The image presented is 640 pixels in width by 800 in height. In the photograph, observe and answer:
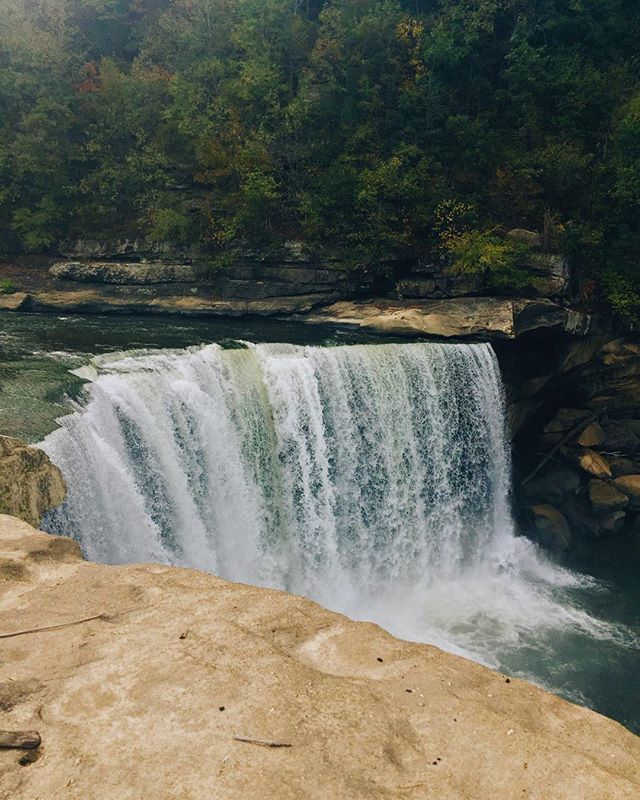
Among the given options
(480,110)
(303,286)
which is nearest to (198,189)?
(303,286)

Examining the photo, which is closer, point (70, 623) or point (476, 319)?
point (70, 623)

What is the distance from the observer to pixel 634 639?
14.5 metres

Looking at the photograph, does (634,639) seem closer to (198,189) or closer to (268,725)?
(268,725)

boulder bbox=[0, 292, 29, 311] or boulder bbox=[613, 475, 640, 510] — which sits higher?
boulder bbox=[0, 292, 29, 311]

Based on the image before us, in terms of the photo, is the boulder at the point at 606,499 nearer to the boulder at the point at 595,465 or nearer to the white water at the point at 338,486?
the boulder at the point at 595,465

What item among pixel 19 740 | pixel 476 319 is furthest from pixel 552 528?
pixel 19 740

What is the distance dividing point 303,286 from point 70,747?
19.7 metres

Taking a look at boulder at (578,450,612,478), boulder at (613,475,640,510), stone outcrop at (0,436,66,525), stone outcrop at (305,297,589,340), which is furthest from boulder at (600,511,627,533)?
stone outcrop at (0,436,66,525)

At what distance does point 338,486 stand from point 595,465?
989 centimetres

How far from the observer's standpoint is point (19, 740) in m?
4.08

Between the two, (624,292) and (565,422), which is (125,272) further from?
(624,292)

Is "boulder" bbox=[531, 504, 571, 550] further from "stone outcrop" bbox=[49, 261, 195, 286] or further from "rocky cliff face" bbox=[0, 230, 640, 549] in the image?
"stone outcrop" bbox=[49, 261, 195, 286]

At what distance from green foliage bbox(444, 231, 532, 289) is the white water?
134 inches

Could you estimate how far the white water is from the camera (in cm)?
1242
